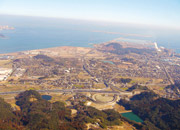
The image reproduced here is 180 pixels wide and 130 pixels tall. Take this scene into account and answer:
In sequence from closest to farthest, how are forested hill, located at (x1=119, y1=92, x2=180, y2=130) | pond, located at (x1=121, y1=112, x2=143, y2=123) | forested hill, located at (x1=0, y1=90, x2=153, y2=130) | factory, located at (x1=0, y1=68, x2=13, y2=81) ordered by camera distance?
forested hill, located at (x1=0, y1=90, x2=153, y2=130) → forested hill, located at (x1=119, y1=92, x2=180, y2=130) → pond, located at (x1=121, y1=112, x2=143, y2=123) → factory, located at (x1=0, y1=68, x2=13, y2=81)

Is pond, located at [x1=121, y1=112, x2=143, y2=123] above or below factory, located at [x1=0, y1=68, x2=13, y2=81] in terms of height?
below

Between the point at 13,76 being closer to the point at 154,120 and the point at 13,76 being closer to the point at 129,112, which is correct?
the point at 129,112

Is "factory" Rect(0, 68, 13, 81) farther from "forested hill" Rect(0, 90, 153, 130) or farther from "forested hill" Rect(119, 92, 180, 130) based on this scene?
"forested hill" Rect(119, 92, 180, 130)

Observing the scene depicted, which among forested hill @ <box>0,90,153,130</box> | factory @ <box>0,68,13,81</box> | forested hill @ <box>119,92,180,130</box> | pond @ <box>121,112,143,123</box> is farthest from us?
factory @ <box>0,68,13,81</box>

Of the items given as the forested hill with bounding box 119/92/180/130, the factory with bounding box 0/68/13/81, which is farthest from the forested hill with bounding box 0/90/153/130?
the factory with bounding box 0/68/13/81

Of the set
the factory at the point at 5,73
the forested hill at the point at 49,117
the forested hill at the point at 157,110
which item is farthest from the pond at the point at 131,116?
the factory at the point at 5,73

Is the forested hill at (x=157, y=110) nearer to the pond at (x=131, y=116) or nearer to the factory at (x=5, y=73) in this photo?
the pond at (x=131, y=116)

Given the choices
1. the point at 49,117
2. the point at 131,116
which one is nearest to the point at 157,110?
the point at 131,116

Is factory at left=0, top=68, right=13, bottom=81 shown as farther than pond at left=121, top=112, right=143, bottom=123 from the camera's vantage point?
Yes

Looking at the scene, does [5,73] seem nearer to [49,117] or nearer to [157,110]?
[49,117]
